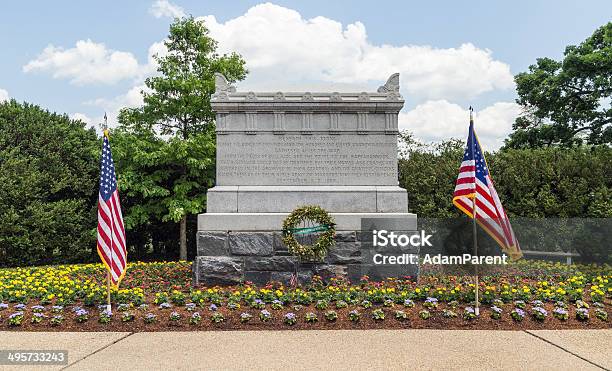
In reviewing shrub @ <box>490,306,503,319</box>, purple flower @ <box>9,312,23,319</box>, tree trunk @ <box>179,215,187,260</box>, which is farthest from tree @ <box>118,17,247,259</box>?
shrub @ <box>490,306,503,319</box>

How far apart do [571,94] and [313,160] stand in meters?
14.5

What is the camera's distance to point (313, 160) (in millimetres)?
9031

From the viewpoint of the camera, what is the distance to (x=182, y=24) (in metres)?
14.9

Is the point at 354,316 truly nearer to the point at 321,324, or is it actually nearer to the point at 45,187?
the point at 321,324

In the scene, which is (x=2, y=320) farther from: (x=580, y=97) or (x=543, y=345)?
(x=580, y=97)

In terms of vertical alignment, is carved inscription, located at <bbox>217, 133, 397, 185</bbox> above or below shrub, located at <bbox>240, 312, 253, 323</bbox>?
above

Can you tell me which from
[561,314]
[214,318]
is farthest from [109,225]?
[561,314]

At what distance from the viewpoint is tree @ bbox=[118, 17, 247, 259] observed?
44.4ft

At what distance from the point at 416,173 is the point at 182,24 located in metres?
8.17

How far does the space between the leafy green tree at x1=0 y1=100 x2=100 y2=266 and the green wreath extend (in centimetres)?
813

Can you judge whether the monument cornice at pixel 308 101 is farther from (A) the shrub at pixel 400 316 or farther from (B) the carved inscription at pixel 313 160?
(A) the shrub at pixel 400 316

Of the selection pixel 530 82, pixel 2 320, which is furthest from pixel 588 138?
pixel 2 320

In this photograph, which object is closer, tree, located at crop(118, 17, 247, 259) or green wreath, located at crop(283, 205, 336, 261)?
green wreath, located at crop(283, 205, 336, 261)

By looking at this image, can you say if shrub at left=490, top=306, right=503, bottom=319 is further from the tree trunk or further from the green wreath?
the tree trunk
